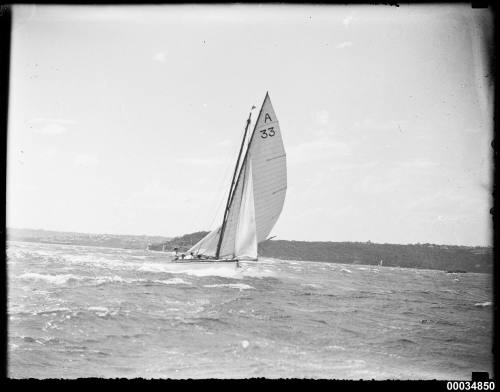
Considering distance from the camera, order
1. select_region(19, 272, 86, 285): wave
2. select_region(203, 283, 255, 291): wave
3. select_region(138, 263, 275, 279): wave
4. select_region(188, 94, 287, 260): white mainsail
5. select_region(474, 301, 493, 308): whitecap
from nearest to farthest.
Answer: select_region(474, 301, 493, 308): whitecap → select_region(19, 272, 86, 285): wave → select_region(188, 94, 287, 260): white mainsail → select_region(203, 283, 255, 291): wave → select_region(138, 263, 275, 279): wave

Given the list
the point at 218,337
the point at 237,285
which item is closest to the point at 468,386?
the point at 218,337

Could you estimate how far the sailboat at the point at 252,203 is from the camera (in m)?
14.7

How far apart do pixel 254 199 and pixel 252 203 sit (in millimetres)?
473

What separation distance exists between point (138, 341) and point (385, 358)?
4.32 m

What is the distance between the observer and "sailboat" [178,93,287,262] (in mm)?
14664

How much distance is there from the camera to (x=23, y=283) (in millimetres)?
8156

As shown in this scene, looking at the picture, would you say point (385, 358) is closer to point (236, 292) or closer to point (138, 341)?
point (138, 341)

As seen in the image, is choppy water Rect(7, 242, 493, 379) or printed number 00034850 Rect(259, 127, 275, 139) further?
printed number 00034850 Rect(259, 127, 275, 139)

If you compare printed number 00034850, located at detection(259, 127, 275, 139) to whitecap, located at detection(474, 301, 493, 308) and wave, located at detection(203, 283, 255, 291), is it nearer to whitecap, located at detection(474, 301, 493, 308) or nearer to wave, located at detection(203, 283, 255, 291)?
wave, located at detection(203, 283, 255, 291)

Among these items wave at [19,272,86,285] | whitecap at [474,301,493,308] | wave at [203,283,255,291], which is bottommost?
wave at [203,283,255,291]

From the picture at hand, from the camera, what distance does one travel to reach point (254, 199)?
52.9 ft

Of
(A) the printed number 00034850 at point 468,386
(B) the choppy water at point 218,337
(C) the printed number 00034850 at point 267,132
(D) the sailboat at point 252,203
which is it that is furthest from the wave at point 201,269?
(A) the printed number 00034850 at point 468,386

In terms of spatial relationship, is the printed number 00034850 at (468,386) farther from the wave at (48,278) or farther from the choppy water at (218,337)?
the wave at (48,278)

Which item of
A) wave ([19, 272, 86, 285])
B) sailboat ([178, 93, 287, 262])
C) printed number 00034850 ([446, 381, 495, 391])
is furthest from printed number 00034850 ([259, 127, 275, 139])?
printed number 00034850 ([446, 381, 495, 391])
